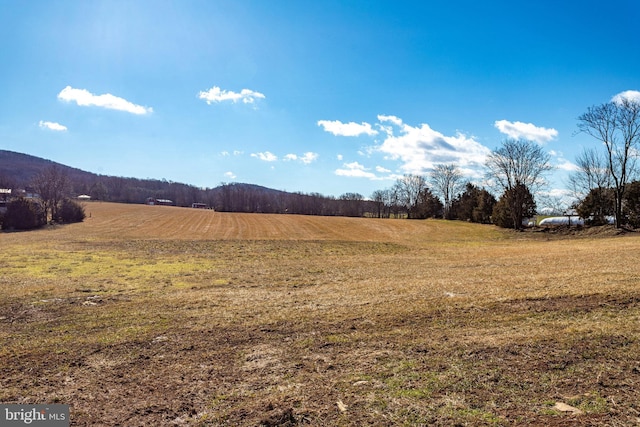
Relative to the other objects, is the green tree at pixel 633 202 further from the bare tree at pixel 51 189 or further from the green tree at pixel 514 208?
the bare tree at pixel 51 189

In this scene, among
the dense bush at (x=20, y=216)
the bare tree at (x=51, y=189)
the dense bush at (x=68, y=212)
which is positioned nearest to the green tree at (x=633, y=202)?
the dense bush at (x=20, y=216)

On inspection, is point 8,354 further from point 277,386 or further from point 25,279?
point 25,279

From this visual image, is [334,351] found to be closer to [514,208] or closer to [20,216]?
[514,208]

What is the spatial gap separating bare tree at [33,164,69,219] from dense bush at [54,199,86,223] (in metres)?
0.60

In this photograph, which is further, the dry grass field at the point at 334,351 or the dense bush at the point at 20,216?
the dense bush at the point at 20,216

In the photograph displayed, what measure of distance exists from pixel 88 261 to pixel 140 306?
1114 cm

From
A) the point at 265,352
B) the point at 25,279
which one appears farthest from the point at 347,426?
the point at 25,279

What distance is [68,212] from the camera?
2046 inches

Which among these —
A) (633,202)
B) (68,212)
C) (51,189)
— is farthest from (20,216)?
(633,202)

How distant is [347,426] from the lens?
150 inches

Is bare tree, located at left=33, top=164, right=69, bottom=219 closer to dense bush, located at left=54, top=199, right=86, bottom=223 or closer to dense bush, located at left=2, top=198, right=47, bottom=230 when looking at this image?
dense bush, located at left=54, top=199, right=86, bottom=223

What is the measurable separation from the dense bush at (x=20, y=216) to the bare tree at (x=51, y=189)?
22.9 ft

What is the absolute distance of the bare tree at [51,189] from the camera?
51.3 meters

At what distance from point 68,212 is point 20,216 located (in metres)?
9.43
